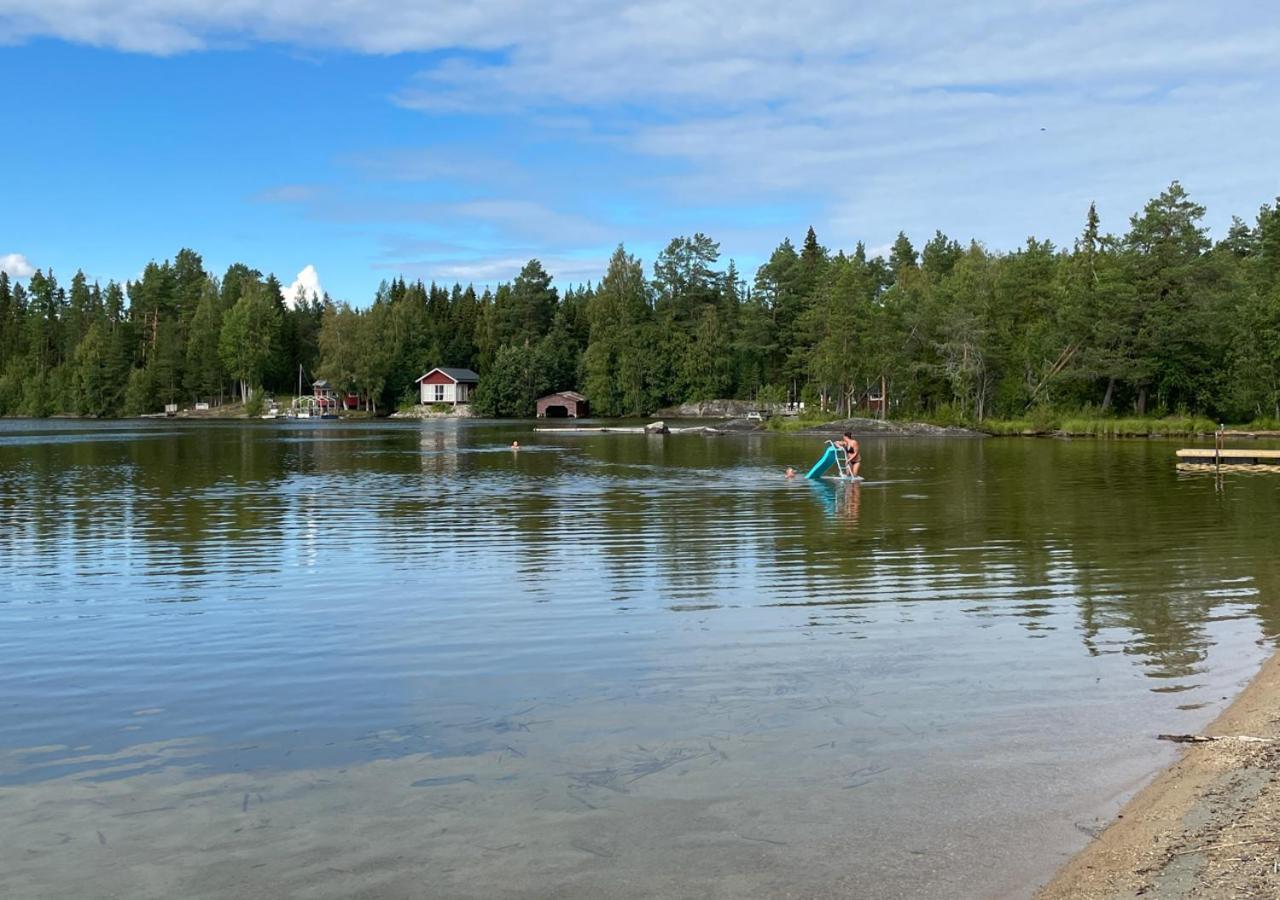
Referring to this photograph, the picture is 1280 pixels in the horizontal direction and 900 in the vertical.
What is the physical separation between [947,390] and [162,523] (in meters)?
77.9

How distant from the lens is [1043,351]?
8244 centimetres

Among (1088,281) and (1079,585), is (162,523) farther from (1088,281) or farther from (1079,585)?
(1088,281)

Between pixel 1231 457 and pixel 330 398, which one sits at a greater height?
pixel 330 398

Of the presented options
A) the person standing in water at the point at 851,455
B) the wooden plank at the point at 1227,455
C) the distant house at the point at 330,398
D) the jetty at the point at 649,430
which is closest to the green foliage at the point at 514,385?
the distant house at the point at 330,398

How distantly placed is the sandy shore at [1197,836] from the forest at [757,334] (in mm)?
73767

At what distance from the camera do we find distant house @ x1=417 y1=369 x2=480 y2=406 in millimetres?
143875

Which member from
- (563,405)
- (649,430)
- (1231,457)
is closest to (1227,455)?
(1231,457)

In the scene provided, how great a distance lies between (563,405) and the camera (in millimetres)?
133750

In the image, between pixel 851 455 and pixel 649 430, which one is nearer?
pixel 851 455

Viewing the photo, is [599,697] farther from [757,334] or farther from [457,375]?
[457,375]

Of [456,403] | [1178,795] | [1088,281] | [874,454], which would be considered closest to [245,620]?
[1178,795]

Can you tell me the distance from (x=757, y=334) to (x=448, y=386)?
4662 centimetres

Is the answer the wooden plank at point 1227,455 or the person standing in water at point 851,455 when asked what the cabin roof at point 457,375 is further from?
the person standing in water at point 851,455

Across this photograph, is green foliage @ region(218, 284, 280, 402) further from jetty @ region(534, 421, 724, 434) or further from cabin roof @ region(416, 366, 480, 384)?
jetty @ region(534, 421, 724, 434)
